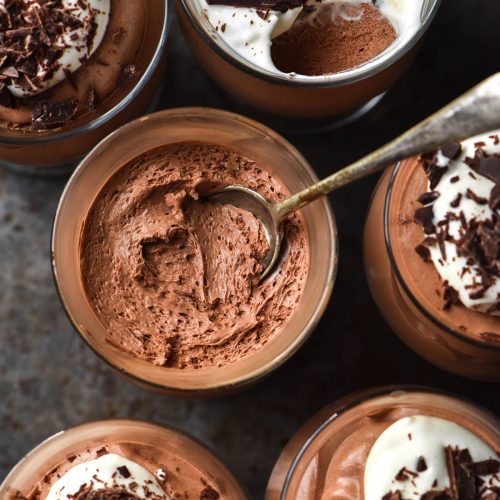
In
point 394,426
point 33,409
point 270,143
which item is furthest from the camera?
point 33,409

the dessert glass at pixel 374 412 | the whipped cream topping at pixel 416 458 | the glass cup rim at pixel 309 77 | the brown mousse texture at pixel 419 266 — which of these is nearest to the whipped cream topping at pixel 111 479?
the dessert glass at pixel 374 412

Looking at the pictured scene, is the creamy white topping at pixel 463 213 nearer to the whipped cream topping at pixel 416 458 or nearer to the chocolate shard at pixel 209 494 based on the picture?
the whipped cream topping at pixel 416 458

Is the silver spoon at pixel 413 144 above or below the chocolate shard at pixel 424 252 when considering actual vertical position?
above

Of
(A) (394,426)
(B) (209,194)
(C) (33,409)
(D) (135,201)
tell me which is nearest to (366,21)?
(B) (209,194)

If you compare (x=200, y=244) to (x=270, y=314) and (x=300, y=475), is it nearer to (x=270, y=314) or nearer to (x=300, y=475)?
(x=270, y=314)

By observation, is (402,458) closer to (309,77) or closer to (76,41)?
(309,77)

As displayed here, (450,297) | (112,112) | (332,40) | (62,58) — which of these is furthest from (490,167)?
(62,58)

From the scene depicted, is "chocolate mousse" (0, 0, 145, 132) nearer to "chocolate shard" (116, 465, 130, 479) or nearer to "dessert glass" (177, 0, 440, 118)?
"dessert glass" (177, 0, 440, 118)

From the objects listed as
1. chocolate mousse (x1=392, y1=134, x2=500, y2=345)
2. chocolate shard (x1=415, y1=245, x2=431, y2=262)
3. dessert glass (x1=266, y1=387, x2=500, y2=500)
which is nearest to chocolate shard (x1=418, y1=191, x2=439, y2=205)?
chocolate mousse (x1=392, y1=134, x2=500, y2=345)

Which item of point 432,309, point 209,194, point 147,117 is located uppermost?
point 147,117
